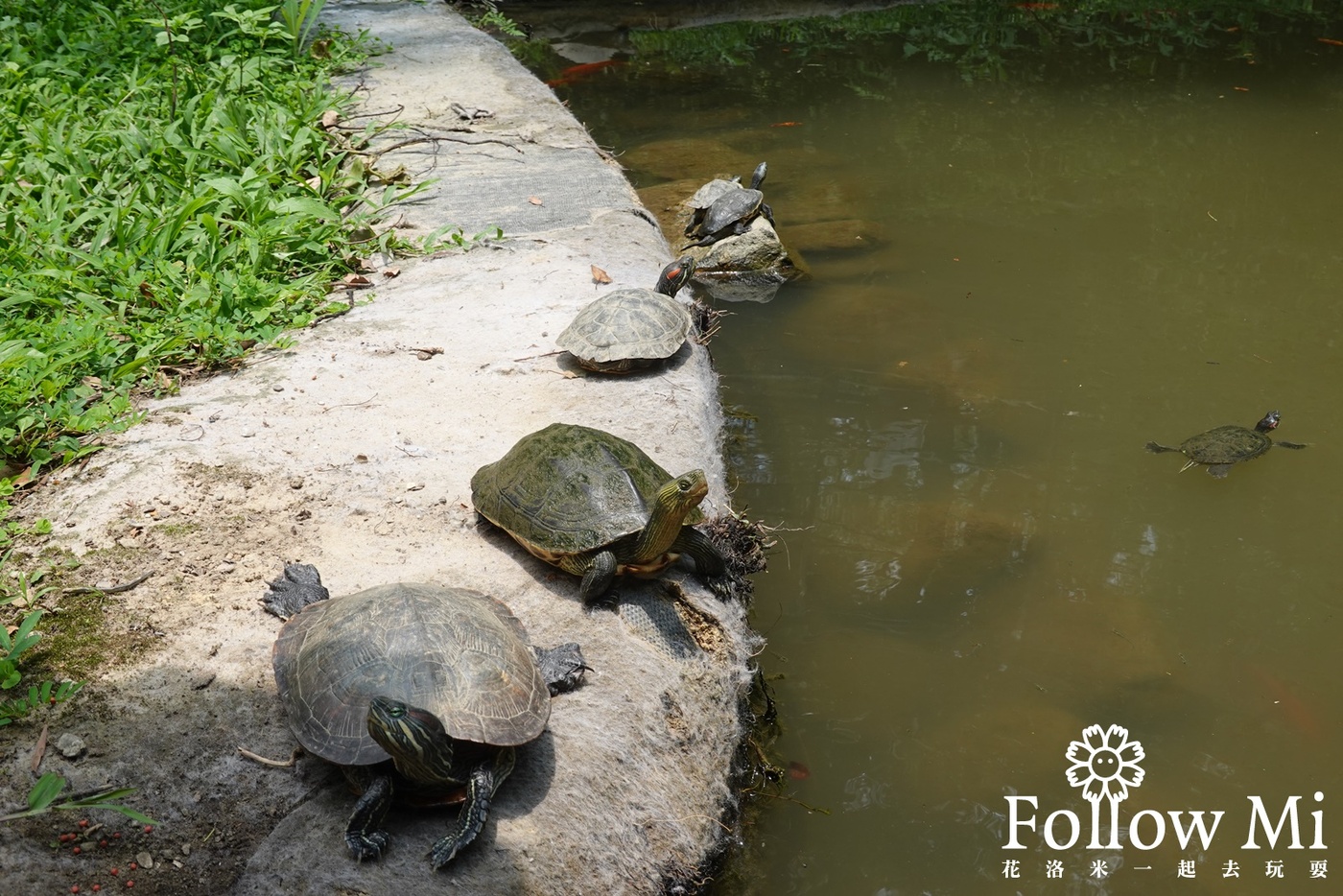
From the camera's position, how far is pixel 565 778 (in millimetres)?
2689

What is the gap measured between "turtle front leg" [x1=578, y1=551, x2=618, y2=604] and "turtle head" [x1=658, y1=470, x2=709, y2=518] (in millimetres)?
254

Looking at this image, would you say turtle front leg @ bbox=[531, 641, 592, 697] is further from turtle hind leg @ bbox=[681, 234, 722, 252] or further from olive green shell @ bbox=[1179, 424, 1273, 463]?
turtle hind leg @ bbox=[681, 234, 722, 252]

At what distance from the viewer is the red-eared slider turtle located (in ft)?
14.5

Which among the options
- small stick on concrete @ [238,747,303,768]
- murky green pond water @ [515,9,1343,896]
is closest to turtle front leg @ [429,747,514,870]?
small stick on concrete @ [238,747,303,768]

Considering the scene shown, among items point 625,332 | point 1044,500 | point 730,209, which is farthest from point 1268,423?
point 730,209

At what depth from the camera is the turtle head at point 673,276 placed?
17.4 feet

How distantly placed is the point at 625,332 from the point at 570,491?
1.36 meters

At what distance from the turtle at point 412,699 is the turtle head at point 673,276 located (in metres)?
2.84

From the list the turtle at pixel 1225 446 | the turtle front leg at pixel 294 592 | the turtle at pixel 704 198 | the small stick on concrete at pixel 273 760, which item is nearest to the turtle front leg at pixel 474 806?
the small stick on concrete at pixel 273 760

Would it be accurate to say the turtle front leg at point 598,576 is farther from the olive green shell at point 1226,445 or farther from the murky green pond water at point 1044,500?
the olive green shell at point 1226,445

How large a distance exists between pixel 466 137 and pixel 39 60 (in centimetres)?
281

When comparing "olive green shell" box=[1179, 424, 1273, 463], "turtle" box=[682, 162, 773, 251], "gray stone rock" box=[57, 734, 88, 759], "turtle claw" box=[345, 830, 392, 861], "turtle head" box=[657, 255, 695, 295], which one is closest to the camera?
"turtle claw" box=[345, 830, 392, 861]

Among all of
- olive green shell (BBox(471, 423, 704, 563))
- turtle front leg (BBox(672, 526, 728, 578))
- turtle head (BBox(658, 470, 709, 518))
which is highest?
turtle head (BBox(658, 470, 709, 518))

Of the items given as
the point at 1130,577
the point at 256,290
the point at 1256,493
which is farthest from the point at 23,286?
the point at 1256,493
